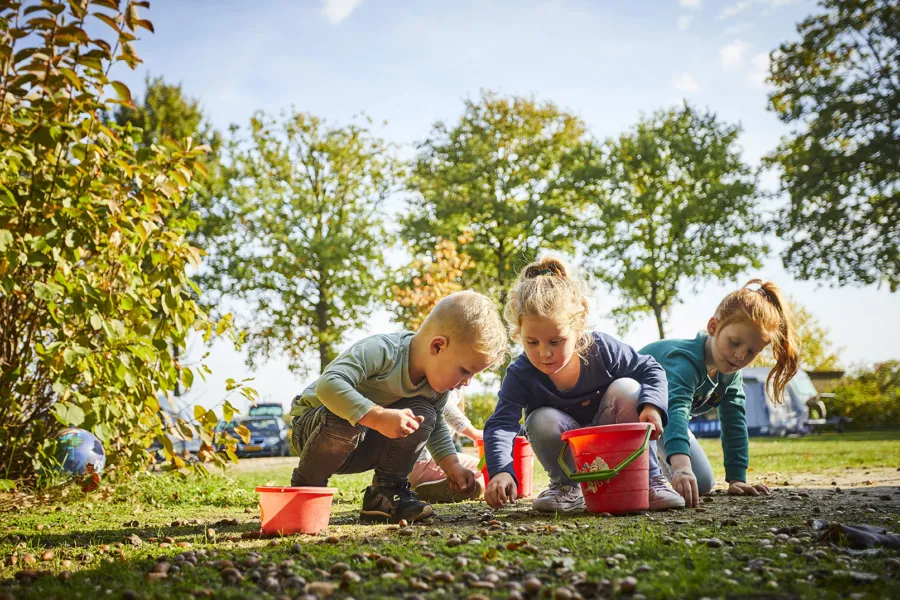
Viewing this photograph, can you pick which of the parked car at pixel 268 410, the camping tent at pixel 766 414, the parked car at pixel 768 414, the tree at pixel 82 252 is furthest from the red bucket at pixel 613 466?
the camping tent at pixel 766 414

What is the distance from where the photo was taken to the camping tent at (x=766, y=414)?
19.2 metres

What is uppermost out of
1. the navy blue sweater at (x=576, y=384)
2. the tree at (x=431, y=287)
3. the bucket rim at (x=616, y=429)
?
the tree at (x=431, y=287)

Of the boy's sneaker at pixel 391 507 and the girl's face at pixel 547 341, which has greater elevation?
the girl's face at pixel 547 341

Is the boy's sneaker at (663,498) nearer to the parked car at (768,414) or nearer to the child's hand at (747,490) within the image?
the child's hand at (747,490)

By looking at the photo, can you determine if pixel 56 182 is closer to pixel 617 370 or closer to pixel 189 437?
pixel 189 437

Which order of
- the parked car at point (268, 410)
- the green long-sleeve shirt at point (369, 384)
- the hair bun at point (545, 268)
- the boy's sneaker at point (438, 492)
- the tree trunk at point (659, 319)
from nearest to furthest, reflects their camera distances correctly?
the green long-sleeve shirt at point (369, 384)
the hair bun at point (545, 268)
the boy's sneaker at point (438, 492)
the parked car at point (268, 410)
the tree trunk at point (659, 319)

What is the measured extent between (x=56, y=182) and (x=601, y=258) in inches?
799

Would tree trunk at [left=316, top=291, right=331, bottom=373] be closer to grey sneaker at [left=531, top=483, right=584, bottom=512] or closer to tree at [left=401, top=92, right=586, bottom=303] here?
tree at [left=401, top=92, right=586, bottom=303]

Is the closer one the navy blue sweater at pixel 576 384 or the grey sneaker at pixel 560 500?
the grey sneaker at pixel 560 500

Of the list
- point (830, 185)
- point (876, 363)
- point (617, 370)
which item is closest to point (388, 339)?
point (617, 370)

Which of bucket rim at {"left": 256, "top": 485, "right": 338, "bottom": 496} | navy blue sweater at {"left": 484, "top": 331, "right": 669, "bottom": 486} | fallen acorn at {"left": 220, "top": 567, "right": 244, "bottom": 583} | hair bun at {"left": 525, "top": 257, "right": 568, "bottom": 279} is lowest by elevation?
fallen acorn at {"left": 220, "top": 567, "right": 244, "bottom": 583}

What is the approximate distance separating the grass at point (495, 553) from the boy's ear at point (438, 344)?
83 centimetres

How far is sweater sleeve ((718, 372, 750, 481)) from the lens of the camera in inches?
181

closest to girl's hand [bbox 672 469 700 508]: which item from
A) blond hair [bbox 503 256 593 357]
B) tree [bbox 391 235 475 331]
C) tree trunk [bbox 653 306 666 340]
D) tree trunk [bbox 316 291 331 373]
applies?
blond hair [bbox 503 256 593 357]
